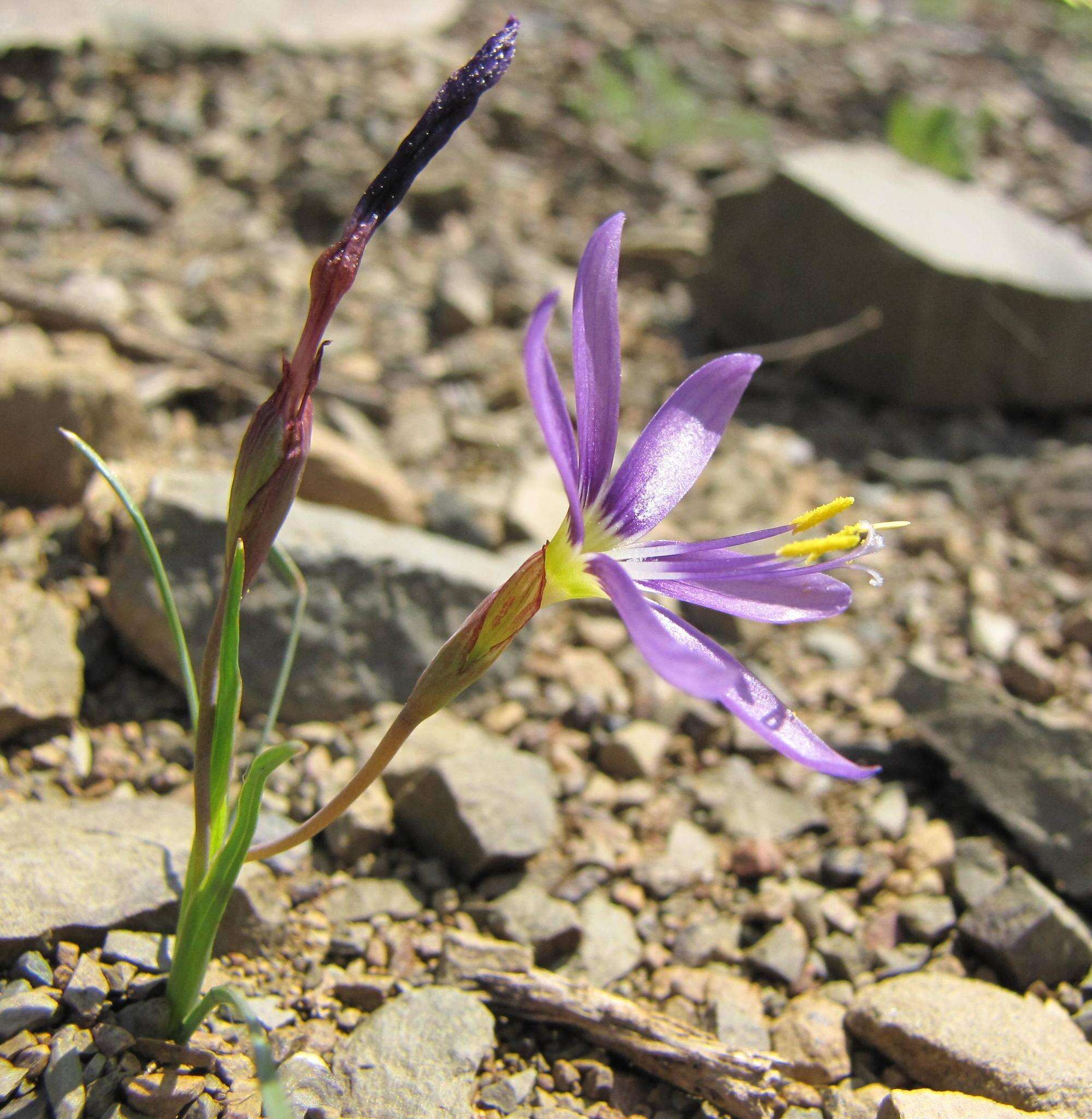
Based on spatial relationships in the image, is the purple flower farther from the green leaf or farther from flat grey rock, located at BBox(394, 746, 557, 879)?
the green leaf

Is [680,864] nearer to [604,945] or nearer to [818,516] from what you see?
[604,945]

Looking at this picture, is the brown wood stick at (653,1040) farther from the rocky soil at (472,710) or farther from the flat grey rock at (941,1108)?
the flat grey rock at (941,1108)

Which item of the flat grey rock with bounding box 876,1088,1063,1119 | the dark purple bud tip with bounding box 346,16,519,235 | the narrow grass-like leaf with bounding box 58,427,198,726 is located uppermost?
the dark purple bud tip with bounding box 346,16,519,235

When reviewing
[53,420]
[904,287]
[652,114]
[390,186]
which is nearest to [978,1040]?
[390,186]

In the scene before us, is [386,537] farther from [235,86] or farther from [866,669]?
[235,86]

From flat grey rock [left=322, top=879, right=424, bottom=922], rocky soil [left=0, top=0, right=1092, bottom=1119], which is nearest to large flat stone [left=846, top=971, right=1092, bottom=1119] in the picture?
rocky soil [left=0, top=0, right=1092, bottom=1119]

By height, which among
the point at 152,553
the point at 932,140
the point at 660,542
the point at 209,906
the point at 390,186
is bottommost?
the point at 209,906
